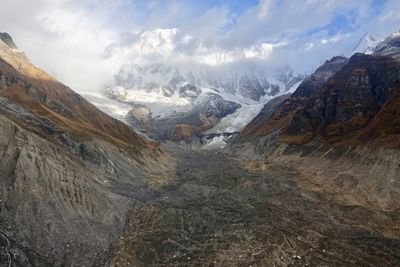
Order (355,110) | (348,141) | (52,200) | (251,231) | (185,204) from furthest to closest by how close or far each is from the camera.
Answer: (355,110), (348,141), (185,204), (251,231), (52,200)

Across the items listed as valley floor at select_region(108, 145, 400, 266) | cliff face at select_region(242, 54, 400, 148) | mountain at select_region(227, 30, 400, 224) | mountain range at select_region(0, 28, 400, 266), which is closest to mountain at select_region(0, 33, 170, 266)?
mountain range at select_region(0, 28, 400, 266)

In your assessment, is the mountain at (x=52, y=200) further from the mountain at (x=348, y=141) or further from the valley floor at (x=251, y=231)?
the mountain at (x=348, y=141)

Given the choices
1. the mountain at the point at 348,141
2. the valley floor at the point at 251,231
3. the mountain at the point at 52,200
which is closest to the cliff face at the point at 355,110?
the mountain at the point at 348,141

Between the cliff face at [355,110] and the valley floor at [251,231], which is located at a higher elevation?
the cliff face at [355,110]

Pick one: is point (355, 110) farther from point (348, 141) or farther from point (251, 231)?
point (251, 231)

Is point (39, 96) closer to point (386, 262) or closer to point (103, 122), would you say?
point (103, 122)

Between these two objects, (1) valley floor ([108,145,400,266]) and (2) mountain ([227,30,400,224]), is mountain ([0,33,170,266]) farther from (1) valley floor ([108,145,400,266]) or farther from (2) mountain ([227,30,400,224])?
(2) mountain ([227,30,400,224])

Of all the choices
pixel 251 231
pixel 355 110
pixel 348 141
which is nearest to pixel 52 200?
pixel 251 231

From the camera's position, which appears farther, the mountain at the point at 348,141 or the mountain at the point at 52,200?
the mountain at the point at 348,141

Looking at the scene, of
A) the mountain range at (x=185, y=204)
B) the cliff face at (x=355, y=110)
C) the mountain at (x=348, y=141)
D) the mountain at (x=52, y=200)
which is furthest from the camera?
the cliff face at (x=355, y=110)

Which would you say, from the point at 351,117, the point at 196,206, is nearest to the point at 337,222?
the point at 196,206
